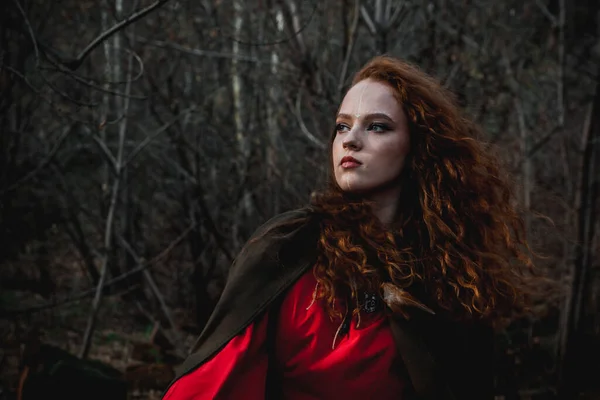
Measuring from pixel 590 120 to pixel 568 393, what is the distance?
2.25m

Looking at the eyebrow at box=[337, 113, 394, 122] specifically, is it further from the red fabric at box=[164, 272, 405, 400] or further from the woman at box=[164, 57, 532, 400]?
the red fabric at box=[164, 272, 405, 400]

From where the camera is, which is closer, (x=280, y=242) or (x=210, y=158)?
(x=280, y=242)

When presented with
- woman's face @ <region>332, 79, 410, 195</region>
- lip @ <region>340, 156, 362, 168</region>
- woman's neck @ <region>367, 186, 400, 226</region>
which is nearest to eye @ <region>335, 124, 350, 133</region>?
woman's face @ <region>332, 79, 410, 195</region>

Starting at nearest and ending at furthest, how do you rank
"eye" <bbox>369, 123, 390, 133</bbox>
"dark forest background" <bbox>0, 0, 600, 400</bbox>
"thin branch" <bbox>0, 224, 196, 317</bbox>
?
1. "eye" <bbox>369, 123, 390, 133</bbox>
2. "thin branch" <bbox>0, 224, 196, 317</bbox>
3. "dark forest background" <bbox>0, 0, 600, 400</bbox>

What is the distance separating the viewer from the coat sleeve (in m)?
1.64

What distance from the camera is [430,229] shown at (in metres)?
→ 1.95

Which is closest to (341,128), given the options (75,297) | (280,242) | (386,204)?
(386,204)

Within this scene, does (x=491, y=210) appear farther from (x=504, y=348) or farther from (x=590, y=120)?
(x=504, y=348)

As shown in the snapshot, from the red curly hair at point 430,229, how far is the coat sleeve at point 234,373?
0.77 feet

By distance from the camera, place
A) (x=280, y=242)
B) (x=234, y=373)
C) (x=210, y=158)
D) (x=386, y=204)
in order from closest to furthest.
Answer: (x=234, y=373) → (x=280, y=242) → (x=386, y=204) → (x=210, y=158)

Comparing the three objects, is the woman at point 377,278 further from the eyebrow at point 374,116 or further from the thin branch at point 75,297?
the thin branch at point 75,297

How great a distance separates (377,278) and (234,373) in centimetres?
50

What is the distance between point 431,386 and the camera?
5.72ft

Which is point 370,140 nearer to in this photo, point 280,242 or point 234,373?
point 280,242
